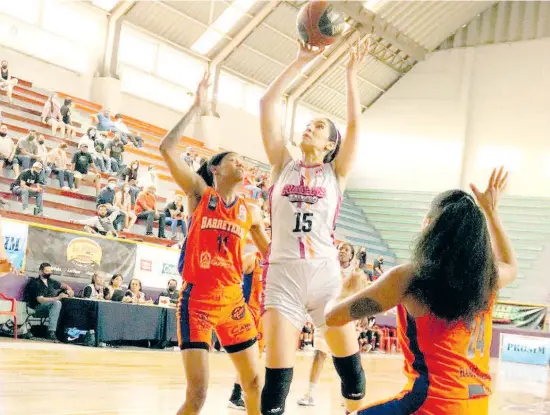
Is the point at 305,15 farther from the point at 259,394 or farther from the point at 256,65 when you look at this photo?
the point at 256,65

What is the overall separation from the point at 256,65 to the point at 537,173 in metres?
10.6

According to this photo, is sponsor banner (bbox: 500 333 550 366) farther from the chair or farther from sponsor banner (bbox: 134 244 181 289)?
the chair

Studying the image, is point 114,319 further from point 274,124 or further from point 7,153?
point 274,124

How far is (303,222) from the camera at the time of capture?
4145mm

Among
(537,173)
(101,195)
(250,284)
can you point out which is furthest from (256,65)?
(250,284)

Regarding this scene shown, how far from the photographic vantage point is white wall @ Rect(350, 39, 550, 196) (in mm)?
27234

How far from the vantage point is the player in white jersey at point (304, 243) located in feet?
13.0

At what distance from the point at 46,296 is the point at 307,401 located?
215 inches

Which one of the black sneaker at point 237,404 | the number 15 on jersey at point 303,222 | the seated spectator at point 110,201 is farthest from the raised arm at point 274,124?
the seated spectator at point 110,201

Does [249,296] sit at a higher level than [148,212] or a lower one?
lower

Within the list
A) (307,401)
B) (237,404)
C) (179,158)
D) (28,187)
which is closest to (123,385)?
(237,404)

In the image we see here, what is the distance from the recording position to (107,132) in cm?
1767

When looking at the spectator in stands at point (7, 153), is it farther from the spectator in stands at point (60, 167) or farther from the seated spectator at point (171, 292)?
the seated spectator at point (171, 292)

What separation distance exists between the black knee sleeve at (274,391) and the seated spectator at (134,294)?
8255mm
